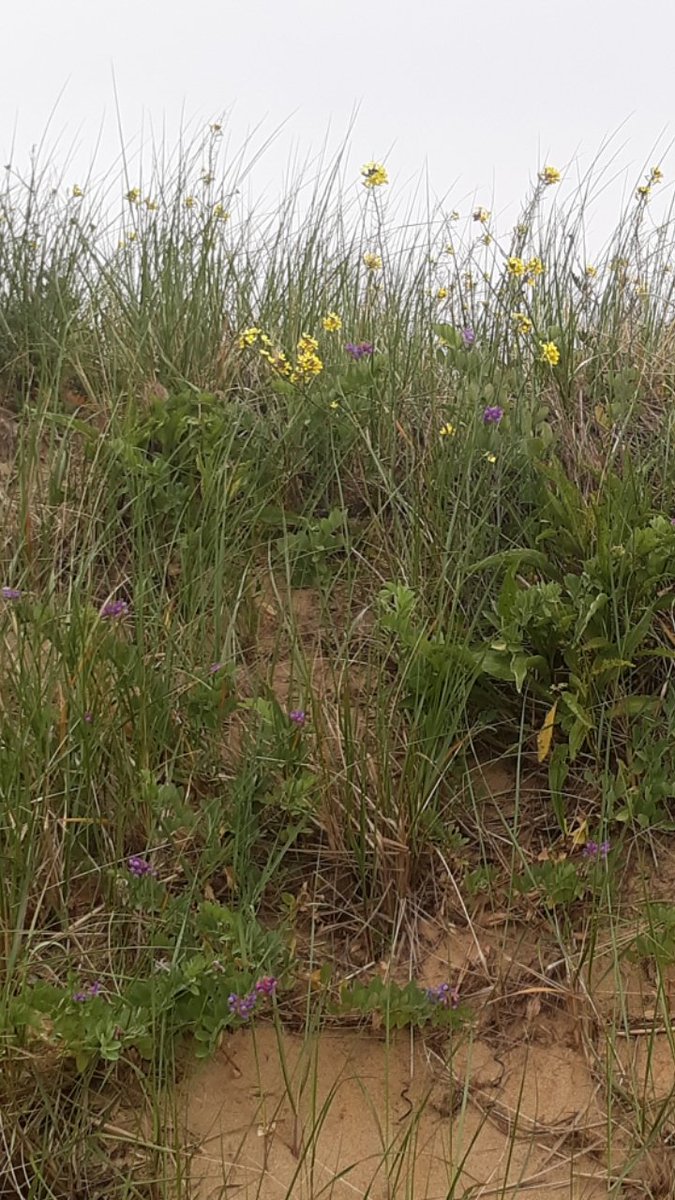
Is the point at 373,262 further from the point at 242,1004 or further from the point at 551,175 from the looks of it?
the point at 242,1004

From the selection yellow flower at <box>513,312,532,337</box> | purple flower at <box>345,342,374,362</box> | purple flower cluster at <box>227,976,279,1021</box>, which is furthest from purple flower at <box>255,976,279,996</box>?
yellow flower at <box>513,312,532,337</box>

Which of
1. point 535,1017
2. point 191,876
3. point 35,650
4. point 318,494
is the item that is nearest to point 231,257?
point 318,494

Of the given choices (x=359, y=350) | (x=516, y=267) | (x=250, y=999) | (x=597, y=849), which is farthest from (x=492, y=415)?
(x=250, y=999)

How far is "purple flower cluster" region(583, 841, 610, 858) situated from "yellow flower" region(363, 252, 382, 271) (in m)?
2.57

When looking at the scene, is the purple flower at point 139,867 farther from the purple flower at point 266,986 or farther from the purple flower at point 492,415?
the purple flower at point 492,415

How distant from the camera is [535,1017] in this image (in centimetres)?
177

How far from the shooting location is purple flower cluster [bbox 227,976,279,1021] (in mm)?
1603

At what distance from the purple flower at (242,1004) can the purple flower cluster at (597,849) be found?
2.33ft

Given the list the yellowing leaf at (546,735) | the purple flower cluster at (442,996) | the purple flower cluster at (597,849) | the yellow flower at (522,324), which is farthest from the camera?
the yellow flower at (522,324)

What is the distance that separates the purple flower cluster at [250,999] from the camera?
5.26 feet

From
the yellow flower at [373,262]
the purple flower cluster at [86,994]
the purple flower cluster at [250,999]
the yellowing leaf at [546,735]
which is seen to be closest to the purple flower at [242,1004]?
the purple flower cluster at [250,999]

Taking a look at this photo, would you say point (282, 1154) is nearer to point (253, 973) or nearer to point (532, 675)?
point (253, 973)

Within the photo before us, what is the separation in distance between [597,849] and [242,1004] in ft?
2.49

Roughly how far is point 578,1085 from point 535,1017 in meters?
0.13
